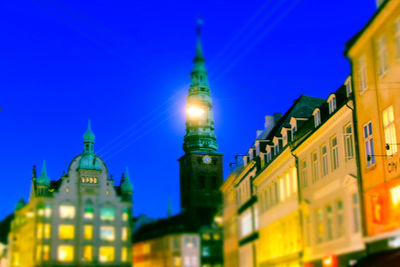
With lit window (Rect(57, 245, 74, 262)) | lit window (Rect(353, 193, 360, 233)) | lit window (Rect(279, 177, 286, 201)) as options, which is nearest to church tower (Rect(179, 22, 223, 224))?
lit window (Rect(57, 245, 74, 262))

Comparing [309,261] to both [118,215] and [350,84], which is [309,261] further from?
[118,215]

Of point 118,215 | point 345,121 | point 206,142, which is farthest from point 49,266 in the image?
point 345,121

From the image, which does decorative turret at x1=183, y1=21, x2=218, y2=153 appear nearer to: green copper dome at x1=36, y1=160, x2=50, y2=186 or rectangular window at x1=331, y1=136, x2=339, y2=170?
green copper dome at x1=36, y1=160, x2=50, y2=186

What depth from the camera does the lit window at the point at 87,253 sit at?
286 ft

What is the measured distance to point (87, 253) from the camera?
87.8m

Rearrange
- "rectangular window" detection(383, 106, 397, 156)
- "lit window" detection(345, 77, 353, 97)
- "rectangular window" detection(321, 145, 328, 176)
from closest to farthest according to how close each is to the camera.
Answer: "rectangular window" detection(383, 106, 397, 156) → "lit window" detection(345, 77, 353, 97) → "rectangular window" detection(321, 145, 328, 176)

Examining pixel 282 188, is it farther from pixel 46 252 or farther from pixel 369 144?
pixel 46 252

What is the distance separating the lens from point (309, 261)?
33.8 metres

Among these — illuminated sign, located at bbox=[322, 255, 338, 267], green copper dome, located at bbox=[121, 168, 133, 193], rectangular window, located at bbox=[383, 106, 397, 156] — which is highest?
green copper dome, located at bbox=[121, 168, 133, 193]

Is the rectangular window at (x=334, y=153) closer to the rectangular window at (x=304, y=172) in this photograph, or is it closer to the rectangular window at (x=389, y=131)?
the rectangular window at (x=304, y=172)

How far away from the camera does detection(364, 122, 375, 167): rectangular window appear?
979 inches

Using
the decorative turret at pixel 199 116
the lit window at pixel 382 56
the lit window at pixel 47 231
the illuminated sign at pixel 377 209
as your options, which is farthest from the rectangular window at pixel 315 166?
the decorative turret at pixel 199 116

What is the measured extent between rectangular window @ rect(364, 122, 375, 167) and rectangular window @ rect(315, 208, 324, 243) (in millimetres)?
7078

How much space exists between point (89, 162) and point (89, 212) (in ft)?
25.3
